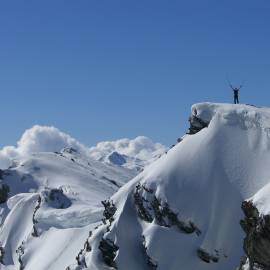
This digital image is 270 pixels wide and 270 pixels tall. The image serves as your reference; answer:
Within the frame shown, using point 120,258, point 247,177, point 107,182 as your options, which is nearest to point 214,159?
point 247,177

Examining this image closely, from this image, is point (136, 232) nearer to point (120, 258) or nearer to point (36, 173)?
point (120, 258)

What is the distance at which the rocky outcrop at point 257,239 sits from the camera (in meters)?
52.9

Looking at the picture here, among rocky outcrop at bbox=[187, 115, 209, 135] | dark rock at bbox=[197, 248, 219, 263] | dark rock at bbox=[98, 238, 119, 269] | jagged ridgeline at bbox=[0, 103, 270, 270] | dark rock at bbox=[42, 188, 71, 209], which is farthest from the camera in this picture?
dark rock at bbox=[42, 188, 71, 209]

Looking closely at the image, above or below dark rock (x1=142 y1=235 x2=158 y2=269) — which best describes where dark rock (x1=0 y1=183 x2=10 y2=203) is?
below

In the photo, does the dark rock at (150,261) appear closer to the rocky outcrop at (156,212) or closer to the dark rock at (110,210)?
the rocky outcrop at (156,212)

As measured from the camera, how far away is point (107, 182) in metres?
178

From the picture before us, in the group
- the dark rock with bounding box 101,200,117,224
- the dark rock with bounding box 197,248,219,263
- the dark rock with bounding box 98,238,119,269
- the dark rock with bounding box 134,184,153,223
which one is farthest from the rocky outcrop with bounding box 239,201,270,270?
the dark rock with bounding box 101,200,117,224

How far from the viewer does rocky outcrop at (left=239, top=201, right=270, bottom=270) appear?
173 feet

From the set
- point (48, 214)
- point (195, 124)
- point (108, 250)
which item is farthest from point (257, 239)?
point (48, 214)

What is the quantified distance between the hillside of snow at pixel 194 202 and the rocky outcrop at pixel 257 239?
1326 cm

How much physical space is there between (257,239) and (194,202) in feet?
66.8

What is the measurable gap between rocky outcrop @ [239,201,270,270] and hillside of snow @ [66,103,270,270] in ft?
43.5

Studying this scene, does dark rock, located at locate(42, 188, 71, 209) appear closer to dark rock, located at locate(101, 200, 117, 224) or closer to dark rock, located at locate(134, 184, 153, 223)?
dark rock, located at locate(101, 200, 117, 224)

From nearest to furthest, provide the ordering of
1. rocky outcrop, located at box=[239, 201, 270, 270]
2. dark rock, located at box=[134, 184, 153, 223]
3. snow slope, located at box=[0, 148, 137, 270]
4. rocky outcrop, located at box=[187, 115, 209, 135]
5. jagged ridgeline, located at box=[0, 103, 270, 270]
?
rocky outcrop, located at box=[239, 201, 270, 270], jagged ridgeline, located at box=[0, 103, 270, 270], dark rock, located at box=[134, 184, 153, 223], rocky outcrop, located at box=[187, 115, 209, 135], snow slope, located at box=[0, 148, 137, 270]
